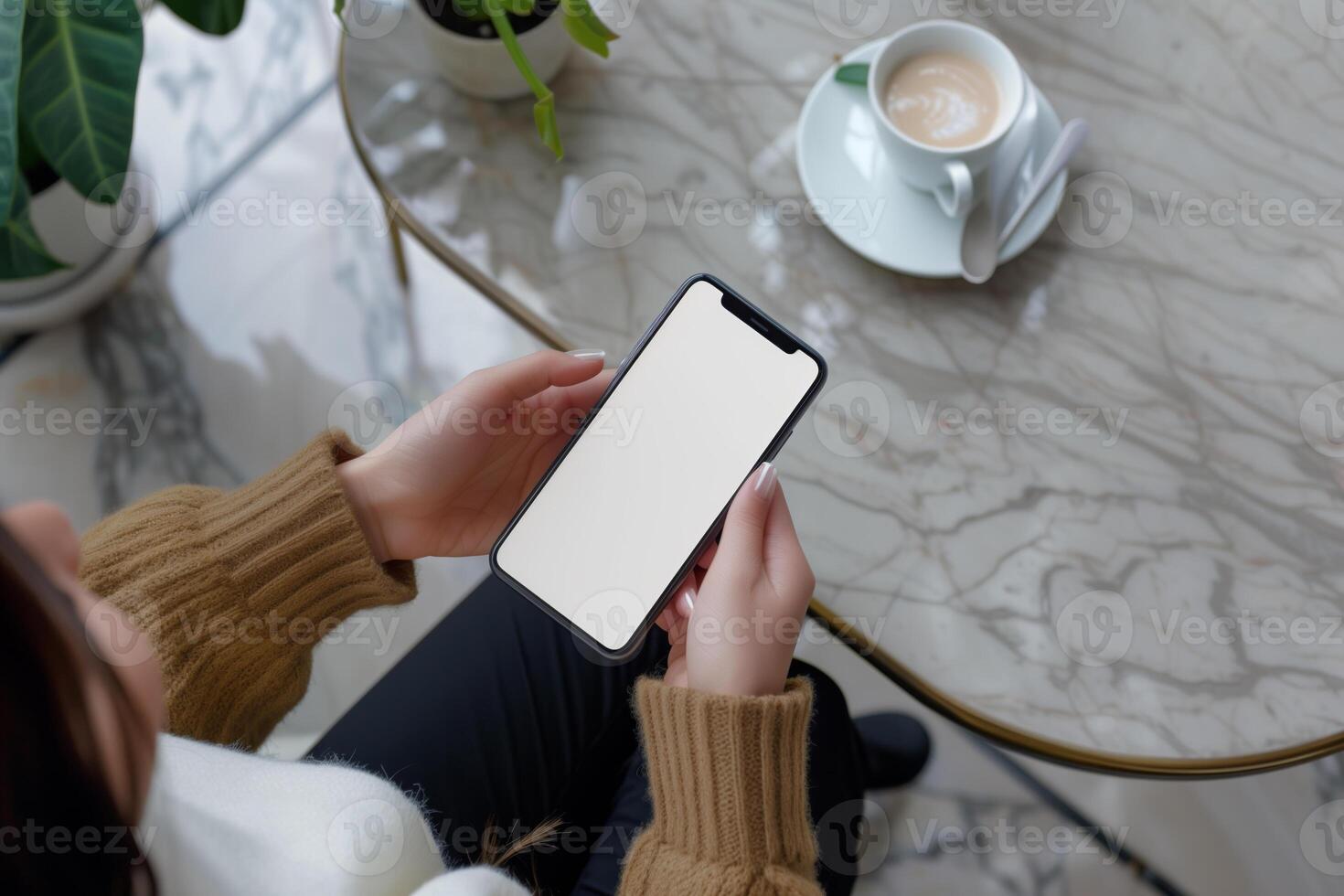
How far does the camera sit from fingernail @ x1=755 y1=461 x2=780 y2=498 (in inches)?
25.2

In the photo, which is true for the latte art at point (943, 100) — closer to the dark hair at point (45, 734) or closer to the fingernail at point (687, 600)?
the fingernail at point (687, 600)

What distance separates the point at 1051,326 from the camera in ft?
2.39

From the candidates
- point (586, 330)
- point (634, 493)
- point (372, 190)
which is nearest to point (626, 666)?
point (634, 493)

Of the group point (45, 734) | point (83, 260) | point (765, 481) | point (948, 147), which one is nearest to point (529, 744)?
point (765, 481)

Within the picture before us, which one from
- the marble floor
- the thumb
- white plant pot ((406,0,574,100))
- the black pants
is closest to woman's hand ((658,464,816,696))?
the thumb

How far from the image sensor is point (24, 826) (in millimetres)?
345

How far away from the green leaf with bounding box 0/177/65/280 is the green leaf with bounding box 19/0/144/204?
0.12 meters

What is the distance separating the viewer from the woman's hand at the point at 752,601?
61 cm

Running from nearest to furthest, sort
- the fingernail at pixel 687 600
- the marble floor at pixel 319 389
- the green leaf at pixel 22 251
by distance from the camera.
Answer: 1. the fingernail at pixel 687 600
2. the green leaf at pixel 22 251
3. the marble floor at pixel 319 389

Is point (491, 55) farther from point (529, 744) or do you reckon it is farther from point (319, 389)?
point (319, 389)

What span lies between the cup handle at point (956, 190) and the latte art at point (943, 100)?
0.03 m

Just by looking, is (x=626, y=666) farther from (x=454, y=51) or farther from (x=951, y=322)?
(x=454, y=51)

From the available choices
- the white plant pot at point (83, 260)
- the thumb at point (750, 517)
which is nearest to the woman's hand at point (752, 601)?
the thumb at point (750, 517)

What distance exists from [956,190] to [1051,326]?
0.13 metres
